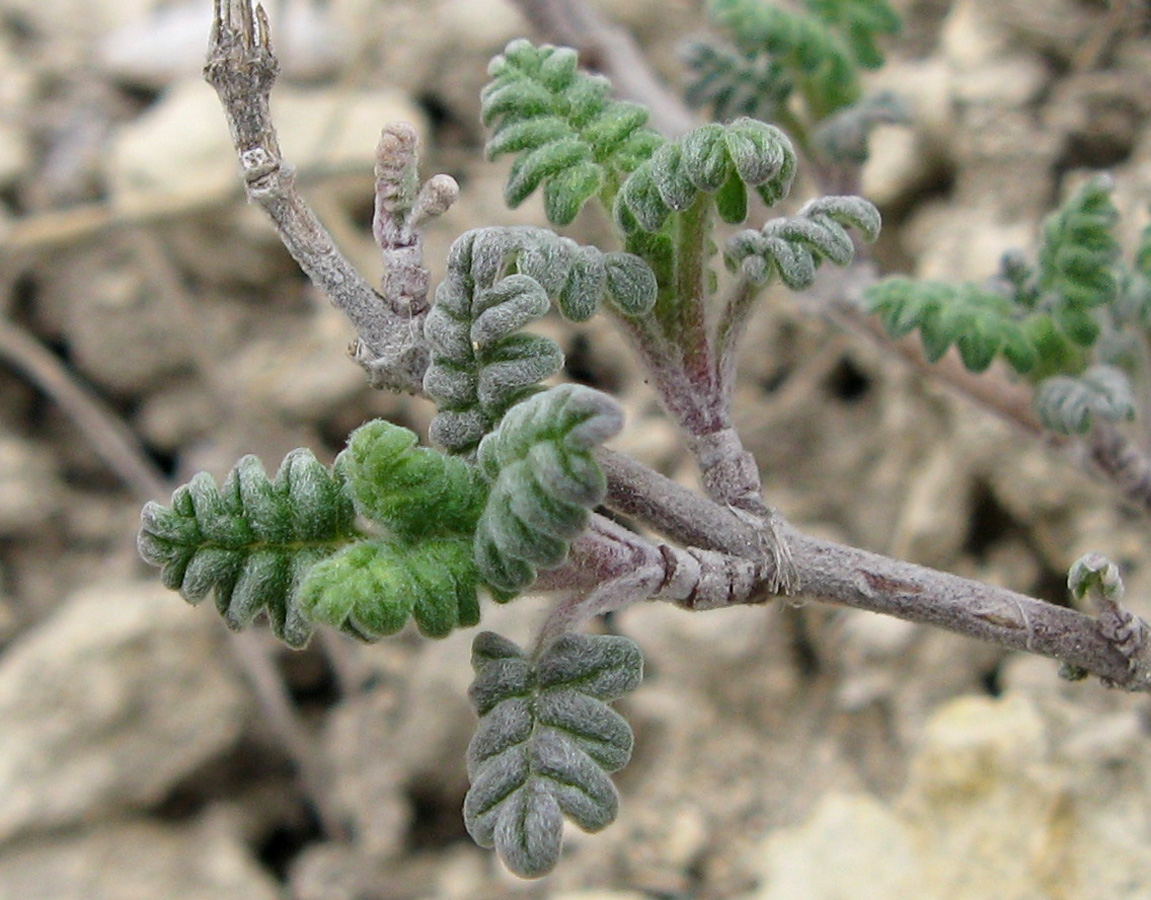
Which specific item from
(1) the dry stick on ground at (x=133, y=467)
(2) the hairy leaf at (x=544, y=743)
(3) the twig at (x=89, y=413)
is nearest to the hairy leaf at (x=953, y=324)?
(2) the hairy leaf at (x=544, y=743)

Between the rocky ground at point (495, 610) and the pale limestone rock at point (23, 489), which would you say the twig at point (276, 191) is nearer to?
the rocky ground at point (495, 610)

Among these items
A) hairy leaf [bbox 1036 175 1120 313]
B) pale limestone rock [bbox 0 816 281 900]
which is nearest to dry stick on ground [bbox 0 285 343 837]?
pale limestone rock [bbox 0 816 281 900]

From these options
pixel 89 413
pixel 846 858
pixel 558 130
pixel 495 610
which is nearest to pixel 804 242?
pixel 558 130

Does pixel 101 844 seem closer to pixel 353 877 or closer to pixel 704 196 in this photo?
pixel 353 877

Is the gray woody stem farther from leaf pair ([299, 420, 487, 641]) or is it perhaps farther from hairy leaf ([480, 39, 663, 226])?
hairy leaf ([480, 39, 663, 226])

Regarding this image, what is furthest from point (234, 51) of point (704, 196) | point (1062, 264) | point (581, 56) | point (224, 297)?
point (224, 297)

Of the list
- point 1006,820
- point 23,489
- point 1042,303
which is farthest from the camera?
point 23,489

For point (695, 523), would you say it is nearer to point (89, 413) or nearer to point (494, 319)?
point (494, 319)
